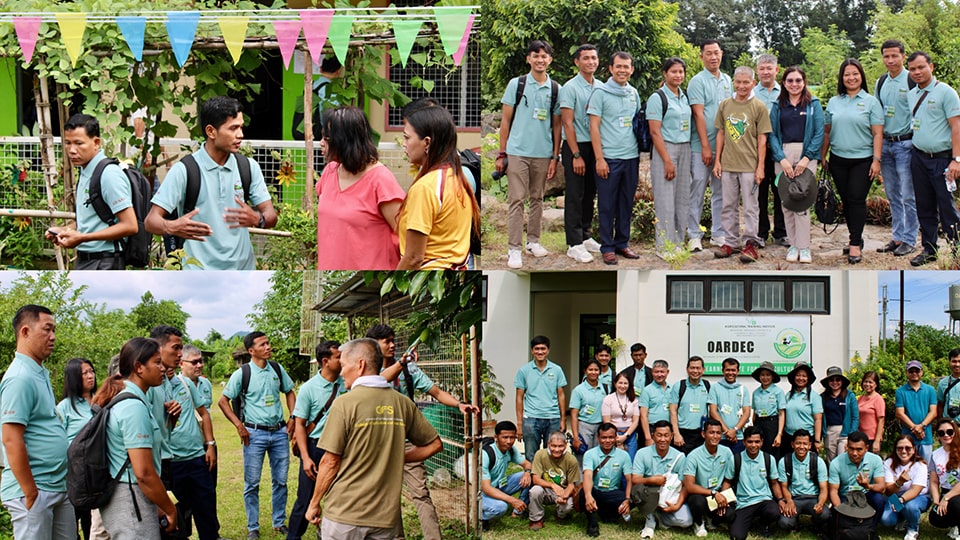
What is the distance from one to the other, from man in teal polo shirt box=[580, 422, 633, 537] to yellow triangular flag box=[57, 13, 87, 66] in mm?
3955

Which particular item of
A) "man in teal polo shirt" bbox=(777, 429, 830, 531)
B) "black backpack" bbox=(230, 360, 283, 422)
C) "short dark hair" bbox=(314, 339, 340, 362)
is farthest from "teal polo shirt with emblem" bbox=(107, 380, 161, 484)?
"man in teal polo shirt" bbox=(777, 429, 830, 531)

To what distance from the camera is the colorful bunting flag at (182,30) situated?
6.75m

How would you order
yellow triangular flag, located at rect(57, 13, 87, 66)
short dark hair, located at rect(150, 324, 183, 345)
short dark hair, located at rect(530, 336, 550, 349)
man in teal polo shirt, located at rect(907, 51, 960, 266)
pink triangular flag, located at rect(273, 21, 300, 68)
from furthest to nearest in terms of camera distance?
yellow triangular flag, located at rect(57, 13, 87, 66) < pink triangular flag, located at rect(273, 21, 300, 68) < man in teal polo shirt, located at rect(907, 51, 960, 266) < short dark hair, located at rect(530, 336, 550, 349) < short dark hair, located at rect(150, 324, 183, 345)

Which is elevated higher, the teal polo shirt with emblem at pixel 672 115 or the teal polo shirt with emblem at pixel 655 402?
the teal polo shirt with emblem at pixel 672 115

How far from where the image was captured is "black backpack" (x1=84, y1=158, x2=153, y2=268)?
517cm

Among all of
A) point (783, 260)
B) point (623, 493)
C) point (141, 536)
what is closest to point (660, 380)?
point (623, 493)

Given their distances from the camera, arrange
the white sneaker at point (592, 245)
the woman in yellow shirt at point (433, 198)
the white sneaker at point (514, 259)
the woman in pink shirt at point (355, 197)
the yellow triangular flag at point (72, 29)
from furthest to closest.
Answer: the yellow triangular flag at point (72, 29) < the white sneaker at point (592, 245) < the white sneaker at point (514, 259) < the woman in pink shirt at point (355, 197) < the woman in yellow shirt at point (433, 198)

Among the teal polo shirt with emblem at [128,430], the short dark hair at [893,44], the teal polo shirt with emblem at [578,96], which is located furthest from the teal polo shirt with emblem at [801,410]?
the teal polo shirt with emblem at [128,430]

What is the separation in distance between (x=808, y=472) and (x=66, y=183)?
5105 mm

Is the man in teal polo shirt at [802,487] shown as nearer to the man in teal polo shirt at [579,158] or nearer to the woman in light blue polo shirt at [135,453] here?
the man in teal polo shirt at [579,158]

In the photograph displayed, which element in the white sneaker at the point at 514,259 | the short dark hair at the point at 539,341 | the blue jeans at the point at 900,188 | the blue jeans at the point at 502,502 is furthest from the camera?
the white sneaker at the point at 514,259

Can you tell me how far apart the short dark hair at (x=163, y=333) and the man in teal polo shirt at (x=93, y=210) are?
496mm

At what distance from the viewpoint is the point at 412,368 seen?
519 cm

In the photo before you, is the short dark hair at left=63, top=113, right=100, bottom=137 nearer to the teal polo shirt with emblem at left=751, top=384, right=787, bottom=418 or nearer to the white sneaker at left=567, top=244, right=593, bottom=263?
the white sneaker at left=567, top=244, right=593, bottom=263
